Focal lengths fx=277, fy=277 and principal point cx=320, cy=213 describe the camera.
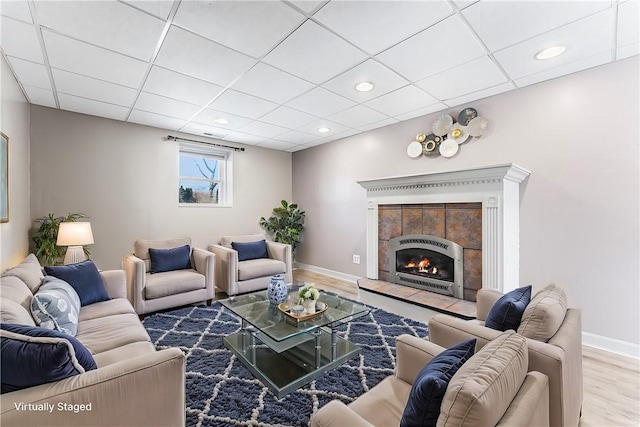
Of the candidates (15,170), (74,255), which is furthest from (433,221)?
(15,170)

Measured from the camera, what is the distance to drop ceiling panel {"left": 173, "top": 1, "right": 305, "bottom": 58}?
1.72 meters

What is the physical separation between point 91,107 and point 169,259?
6.75 ft

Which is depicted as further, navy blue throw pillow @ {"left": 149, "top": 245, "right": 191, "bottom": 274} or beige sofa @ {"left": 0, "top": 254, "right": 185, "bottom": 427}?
navy blue throw pillow @ {"left": 149, "top": 245, "right": 191, "bottom": 274}

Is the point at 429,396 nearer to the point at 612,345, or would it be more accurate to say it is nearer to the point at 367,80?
the point at 367,80

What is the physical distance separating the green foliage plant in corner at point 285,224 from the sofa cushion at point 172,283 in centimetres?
202

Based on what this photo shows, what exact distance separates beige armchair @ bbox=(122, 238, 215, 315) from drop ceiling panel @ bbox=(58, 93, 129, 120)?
5.51 feet

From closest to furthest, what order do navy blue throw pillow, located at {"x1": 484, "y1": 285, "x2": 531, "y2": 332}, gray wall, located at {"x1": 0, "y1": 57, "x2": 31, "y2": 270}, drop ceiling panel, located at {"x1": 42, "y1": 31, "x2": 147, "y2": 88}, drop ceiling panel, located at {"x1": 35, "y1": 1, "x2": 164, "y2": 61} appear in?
navy blue throw pillow, located at {"x1": 484, "y1": 285, "x2": 531, "y2": 332} < drop ceiling panel, located at {"x1": 35, "y1": 1, "x2": 164, "y2": 61} < drop ceiling panel, located at {"x1": 42, "y1": 31, "x2": 147, "y2": 88} < gray wall, located at {"x1": 0, "y1": 57, "x2": 31, "y2": 270}

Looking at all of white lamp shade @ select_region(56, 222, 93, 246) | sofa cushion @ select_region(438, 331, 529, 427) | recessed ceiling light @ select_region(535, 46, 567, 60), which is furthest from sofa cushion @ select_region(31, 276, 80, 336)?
recessed ceiling light @ select_region(535, 46, 567, 60)

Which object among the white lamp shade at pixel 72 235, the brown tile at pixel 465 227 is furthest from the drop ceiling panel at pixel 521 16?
the white lamp shade at pixel 72 235

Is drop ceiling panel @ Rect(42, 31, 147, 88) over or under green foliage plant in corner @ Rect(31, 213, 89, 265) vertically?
over

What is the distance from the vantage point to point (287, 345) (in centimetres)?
198

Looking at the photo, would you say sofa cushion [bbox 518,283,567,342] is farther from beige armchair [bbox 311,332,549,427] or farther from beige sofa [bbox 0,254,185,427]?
beige sofa [bbox 0,254,185,427]

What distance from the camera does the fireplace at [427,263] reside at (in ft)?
10.3

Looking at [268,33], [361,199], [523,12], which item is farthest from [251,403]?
[361,199]
